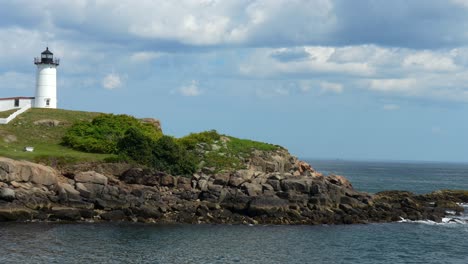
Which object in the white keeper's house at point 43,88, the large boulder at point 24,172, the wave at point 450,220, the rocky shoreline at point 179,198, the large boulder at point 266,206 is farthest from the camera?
the white keeper's house at point 43,88

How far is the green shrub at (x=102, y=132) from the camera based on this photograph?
6525 cm

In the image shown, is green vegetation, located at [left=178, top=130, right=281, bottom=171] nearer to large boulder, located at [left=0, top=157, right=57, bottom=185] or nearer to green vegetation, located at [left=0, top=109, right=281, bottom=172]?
green vegetation, located at [left=0, top=109, right=281, bottom=172]

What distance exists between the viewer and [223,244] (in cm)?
4406

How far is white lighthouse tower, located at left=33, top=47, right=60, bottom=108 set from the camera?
82.2 m

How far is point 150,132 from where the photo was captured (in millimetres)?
72500

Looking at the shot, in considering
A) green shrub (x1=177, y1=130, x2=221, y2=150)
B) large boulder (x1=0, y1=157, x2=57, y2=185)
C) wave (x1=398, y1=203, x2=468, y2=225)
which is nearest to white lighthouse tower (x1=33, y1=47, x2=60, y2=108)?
green shrub (x1=177, y1=130, x2=221, y2=150)

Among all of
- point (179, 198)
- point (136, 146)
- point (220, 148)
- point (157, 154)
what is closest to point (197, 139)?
point (220, 148)

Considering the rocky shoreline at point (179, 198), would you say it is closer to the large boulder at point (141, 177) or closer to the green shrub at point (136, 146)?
the large boulder at point (141, 177)

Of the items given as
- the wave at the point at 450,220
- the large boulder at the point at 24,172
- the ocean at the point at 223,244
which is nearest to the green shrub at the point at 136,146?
the large boulder at the point at 24,172

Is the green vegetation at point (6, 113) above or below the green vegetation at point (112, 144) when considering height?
above

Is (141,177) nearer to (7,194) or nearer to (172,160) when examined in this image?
(172,160)

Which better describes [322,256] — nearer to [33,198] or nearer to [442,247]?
[442,247]

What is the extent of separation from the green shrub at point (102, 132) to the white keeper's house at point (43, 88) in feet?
42.3

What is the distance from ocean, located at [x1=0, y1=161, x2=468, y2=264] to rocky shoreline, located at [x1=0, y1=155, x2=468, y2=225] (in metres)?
2.04
